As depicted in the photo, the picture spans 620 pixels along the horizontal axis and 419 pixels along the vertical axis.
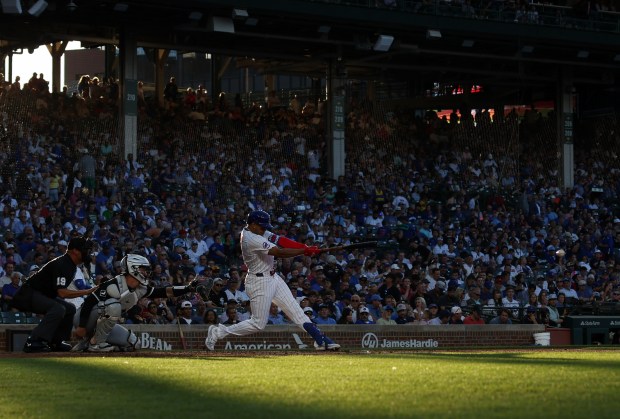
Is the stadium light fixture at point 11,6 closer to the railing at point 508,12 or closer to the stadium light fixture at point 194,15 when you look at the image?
the stadium light fixture at point 194,15

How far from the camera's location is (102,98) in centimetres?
2970

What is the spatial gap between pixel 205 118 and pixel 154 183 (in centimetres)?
445

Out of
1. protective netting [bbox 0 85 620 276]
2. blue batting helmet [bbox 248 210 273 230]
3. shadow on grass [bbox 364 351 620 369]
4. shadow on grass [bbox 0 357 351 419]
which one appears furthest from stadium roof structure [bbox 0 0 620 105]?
shadow on grass [bbox 0 357 351 419]

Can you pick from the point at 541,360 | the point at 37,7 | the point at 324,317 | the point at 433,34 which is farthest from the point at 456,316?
the point at 433,34

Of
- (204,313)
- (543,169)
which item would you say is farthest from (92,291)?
(543,169)

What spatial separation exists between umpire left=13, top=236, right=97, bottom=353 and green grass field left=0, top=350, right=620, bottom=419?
1.39 m

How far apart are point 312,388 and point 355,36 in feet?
78.7

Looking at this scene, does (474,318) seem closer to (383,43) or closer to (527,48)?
(383,43)

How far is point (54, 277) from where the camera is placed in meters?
13.7

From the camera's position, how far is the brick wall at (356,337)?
1738 centimetres

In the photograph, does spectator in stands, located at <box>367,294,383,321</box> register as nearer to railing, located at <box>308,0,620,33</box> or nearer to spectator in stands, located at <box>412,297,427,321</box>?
spectator in stands, located at <box>412,297,427,321</box>

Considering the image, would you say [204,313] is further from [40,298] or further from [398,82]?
[398,82]

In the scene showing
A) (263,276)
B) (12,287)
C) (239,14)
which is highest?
(239,14)

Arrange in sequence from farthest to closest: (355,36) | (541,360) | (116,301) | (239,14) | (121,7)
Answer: (355,36) → (239,14) → (121,7) → (116,301) → (541,360)
